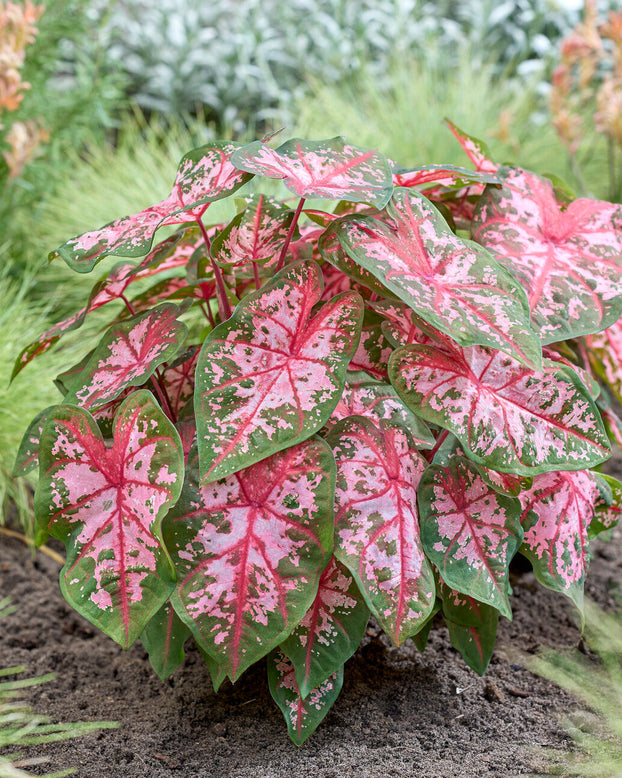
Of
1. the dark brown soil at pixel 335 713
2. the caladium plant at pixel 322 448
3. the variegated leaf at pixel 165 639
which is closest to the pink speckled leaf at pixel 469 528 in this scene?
the caladium plant at pixel 322 448

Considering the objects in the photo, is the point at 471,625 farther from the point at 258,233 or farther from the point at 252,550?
the point at 258,233

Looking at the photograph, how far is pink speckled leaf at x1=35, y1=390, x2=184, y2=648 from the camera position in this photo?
0.77 m

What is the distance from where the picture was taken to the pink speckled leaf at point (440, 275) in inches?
29.5

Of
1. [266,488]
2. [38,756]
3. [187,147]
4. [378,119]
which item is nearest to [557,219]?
[266,488]

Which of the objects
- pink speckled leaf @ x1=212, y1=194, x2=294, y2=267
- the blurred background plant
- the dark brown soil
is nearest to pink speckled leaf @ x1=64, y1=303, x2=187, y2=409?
pink speckled leaf @ x1=212, y1=194, x2=294, y2=267

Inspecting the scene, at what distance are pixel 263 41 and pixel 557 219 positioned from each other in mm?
4531

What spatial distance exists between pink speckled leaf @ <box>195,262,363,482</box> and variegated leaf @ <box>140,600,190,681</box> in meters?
0.28

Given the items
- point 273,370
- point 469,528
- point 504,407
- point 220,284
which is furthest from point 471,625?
point 220,284

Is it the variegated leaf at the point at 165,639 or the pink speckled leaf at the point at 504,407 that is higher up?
the pink speckled leaf at the point at 504,407

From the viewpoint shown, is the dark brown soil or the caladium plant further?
the dark brown soil

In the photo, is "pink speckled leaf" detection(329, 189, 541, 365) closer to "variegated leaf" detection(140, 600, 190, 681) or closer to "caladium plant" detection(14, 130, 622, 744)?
"caladium plant" detection(14, 130, 622, 744)

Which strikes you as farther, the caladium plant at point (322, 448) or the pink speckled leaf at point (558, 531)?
the pink speckled leaf at point (558, 531)

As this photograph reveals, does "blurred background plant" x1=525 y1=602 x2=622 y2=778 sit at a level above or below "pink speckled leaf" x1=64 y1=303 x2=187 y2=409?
below

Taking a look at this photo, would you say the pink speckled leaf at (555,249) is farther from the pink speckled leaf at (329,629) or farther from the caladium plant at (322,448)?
the pink speckled leaf at (329,629)
